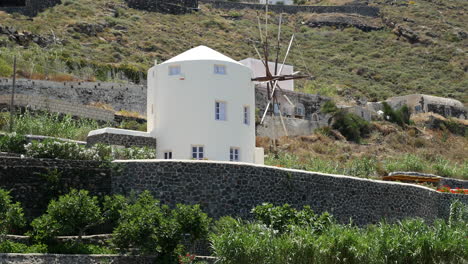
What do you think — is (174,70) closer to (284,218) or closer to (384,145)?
(284,218)

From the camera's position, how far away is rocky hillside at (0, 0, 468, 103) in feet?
216

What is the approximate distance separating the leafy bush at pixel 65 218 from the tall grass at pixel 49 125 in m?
12.0

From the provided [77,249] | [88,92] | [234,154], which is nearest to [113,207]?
[77,249]

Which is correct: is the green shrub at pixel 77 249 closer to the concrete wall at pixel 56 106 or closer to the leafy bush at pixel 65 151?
the leafy bush at pixel 65 151

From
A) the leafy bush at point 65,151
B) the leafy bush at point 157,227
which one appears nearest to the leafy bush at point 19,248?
the leafy bush at point 157,227

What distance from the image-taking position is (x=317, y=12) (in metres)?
107

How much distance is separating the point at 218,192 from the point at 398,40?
6837 cm

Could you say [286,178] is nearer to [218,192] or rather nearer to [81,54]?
[218,192]

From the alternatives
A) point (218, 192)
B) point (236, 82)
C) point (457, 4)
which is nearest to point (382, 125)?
point (236, 82)

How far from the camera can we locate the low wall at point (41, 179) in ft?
107

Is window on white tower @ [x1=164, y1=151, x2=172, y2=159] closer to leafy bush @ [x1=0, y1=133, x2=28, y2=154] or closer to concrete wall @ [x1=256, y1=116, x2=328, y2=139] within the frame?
leafy bush @ [x1=0, y1=133, x2=28, y2=154]

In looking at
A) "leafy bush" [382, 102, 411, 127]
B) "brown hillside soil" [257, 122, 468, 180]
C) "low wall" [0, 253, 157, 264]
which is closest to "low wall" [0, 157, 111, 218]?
"low wall" [0, 253, 157, 264]

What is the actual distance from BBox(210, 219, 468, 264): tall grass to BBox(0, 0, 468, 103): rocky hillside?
29576 millimetres

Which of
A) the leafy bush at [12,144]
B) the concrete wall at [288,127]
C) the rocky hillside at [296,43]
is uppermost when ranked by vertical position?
the rocky hillside at [296,43]
